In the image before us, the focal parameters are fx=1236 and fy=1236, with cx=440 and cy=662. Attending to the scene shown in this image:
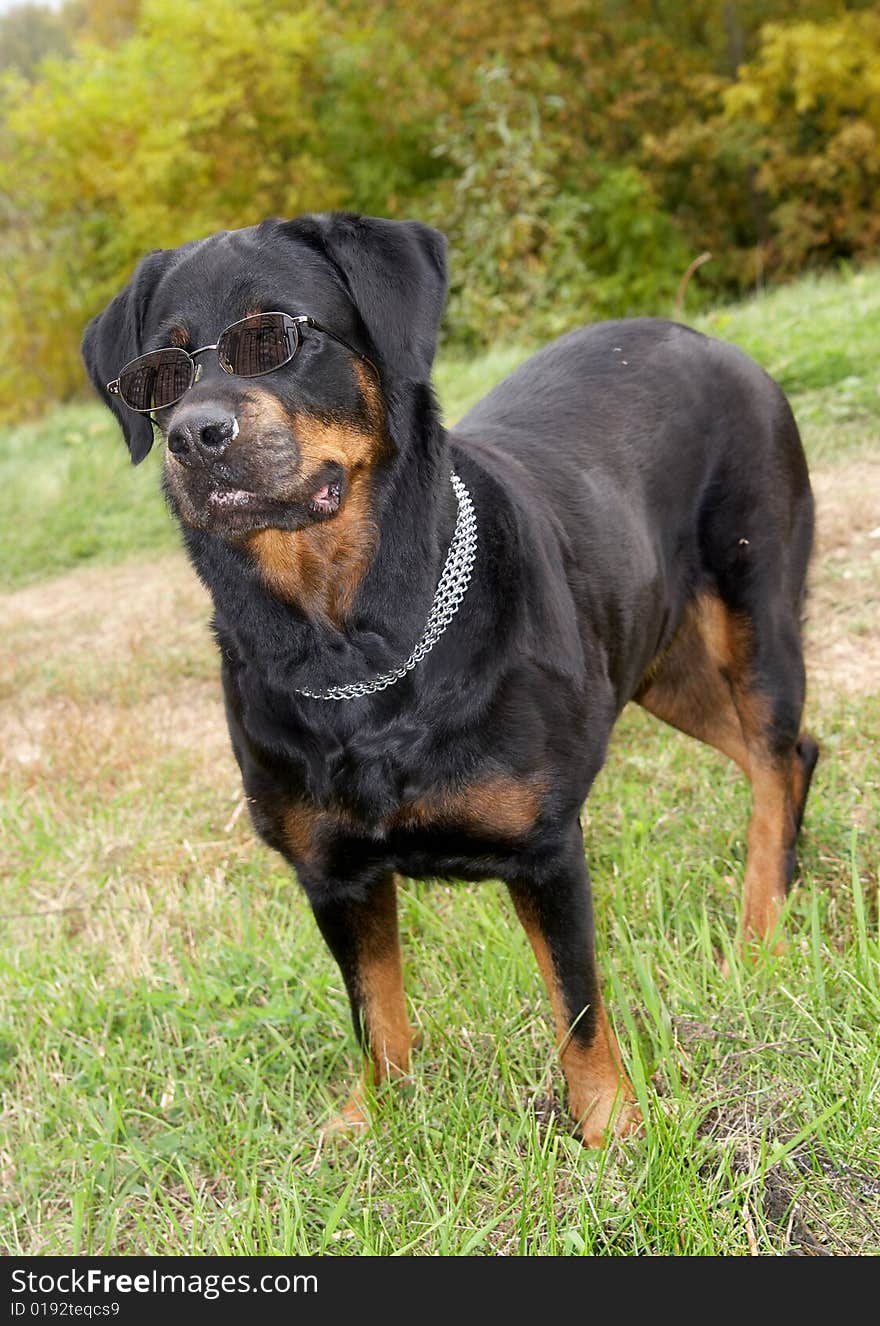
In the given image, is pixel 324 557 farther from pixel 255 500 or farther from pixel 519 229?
pixel 519 229

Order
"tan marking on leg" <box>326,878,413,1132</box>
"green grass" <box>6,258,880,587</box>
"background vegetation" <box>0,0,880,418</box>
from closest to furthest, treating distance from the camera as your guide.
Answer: "tan marking on leg" <box>326,878,413,1132</box> < "green grass" <box>6,258,880,587</box> < "background vegetation" <box>0,0,880,418</box>

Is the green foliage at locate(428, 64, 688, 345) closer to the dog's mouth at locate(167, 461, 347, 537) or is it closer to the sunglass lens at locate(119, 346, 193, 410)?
the sunglass lens at locate(119, 346, 193, 410)

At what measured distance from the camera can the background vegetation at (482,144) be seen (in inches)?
617

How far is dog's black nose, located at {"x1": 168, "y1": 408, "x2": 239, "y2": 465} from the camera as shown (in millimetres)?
2207

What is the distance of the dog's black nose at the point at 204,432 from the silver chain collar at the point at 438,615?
512 mm

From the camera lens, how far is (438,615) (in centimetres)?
245

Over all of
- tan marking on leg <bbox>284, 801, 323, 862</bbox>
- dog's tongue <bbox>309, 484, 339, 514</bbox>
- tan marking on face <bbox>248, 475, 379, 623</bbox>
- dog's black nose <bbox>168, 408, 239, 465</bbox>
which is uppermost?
dog's black nose <bbox>168, 408, 239, 465</bbox>

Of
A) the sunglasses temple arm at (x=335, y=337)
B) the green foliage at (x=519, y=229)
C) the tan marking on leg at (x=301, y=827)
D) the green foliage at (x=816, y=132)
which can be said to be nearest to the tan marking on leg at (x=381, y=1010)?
the tan marking on leg at (x=301, y=827)

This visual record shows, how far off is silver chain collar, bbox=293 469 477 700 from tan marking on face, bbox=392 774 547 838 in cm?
25

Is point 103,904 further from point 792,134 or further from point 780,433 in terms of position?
point 792,134

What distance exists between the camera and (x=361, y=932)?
8.76ft

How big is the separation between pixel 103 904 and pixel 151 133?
1991 cm

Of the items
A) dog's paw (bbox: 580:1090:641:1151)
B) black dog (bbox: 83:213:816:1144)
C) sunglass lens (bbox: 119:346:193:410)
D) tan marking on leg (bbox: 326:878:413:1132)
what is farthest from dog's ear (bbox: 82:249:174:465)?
dog's paw (bbox: 580:1090:641:1151)

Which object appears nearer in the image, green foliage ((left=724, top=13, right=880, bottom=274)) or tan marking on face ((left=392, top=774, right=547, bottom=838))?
tan marking on face ((left=392, top=774, right=547, bottom=838))
